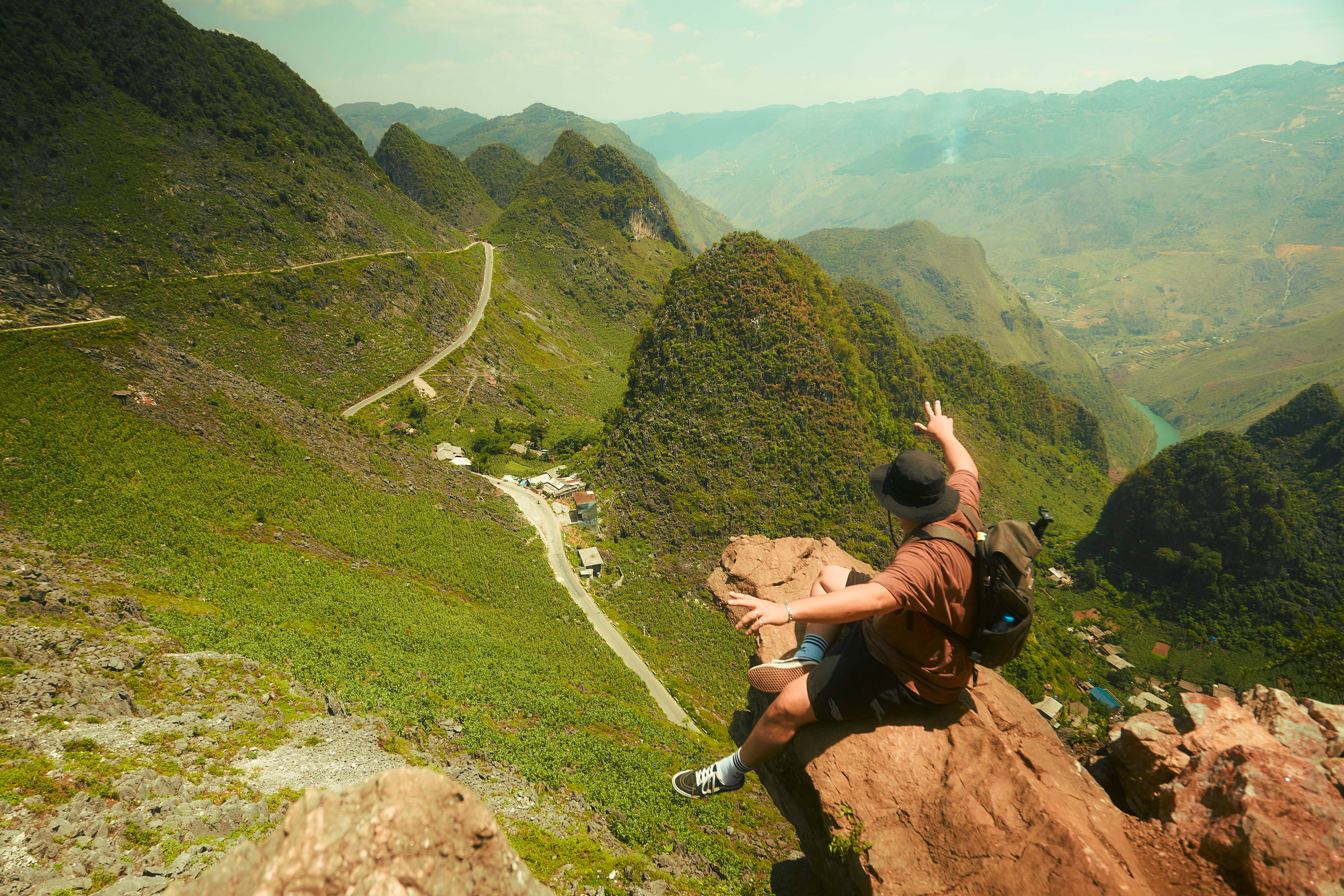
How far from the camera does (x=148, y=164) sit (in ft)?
182

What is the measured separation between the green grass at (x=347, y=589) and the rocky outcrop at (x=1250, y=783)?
8.60 metres

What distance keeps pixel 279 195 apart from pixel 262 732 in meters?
76.5

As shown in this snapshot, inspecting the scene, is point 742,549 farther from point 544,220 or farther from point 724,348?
point 544,220

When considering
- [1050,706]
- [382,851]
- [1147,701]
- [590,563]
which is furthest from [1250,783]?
[1147,701]

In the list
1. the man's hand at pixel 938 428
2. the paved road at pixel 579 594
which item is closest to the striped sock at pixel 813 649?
the man's hand at pixel 938 428

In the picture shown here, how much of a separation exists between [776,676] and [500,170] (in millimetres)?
201263

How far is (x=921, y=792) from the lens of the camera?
239 inches

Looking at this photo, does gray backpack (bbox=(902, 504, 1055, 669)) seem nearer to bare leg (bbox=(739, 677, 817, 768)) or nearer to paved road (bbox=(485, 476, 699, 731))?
bare leg (bbox=(739, 677, 817, 768))

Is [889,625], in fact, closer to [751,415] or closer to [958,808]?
[958,808]

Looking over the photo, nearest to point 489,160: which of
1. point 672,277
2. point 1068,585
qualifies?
point 672,277

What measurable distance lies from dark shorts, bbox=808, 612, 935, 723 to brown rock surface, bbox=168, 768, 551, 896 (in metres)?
3.64

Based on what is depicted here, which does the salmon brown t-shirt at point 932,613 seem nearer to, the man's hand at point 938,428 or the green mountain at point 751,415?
the man's hand at point 938,428

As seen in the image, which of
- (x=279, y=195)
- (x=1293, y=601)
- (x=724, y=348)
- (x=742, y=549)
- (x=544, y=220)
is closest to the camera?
(x=742, y=549)

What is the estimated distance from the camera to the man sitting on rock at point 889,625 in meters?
4.60
